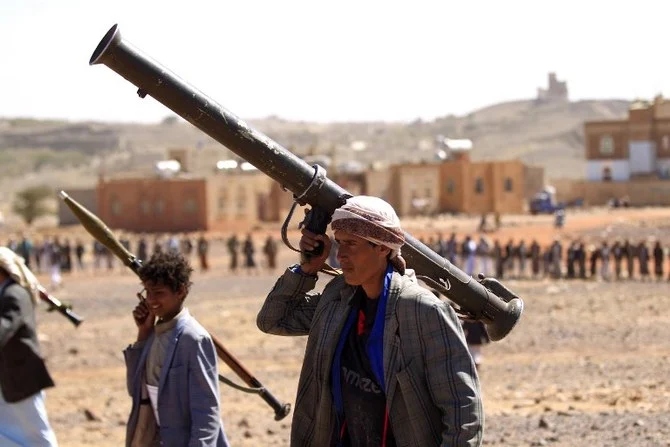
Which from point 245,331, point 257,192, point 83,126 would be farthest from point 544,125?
point 245,331

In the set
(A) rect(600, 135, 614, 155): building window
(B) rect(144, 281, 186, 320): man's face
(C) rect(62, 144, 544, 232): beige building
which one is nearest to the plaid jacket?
(B) rect(144, 281, 186, 320): man's face

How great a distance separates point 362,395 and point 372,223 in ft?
1.92

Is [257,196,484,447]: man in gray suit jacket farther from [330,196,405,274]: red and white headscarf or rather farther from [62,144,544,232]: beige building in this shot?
[62,144,544,232]: beige building

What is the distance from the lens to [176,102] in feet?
A: 15.2

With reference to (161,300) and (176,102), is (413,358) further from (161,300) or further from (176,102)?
(161,300)

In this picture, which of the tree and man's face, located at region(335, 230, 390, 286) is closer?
man's face, located at region(335, 230, 390, 286)

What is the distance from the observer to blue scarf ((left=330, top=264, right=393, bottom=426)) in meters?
4.07

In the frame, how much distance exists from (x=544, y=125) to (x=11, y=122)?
252 feet

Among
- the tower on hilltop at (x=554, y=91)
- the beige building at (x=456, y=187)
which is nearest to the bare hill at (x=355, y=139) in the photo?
the tower on hilltop at (x=554, y=91)

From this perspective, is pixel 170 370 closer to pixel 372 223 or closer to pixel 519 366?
pixel 372 223

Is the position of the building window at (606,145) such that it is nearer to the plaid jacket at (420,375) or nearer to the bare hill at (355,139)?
the bare hill at (355,139)

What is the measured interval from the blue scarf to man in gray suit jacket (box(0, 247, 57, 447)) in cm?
284

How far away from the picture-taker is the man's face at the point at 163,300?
5.63 m

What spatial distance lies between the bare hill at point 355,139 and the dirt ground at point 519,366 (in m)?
84.4
